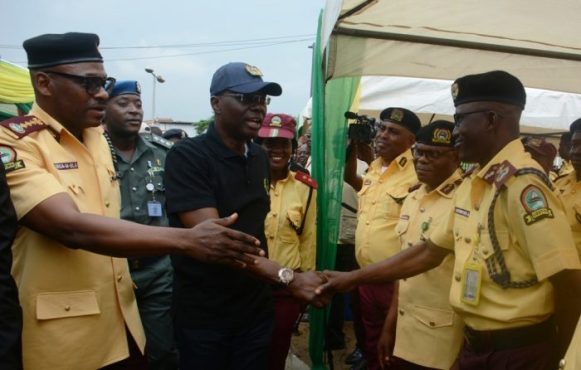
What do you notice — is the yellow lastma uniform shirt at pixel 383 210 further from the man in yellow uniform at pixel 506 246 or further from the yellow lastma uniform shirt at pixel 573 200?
the man in yellow uniform at pixel 506 246

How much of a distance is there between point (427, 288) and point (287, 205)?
4.27ft

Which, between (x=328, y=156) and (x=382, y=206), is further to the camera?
(x=382, y=206)

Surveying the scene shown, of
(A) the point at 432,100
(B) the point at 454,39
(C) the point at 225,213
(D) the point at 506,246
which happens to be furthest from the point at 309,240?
(A) the point at 432,100

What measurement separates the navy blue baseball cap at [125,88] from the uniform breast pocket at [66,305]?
2.11m

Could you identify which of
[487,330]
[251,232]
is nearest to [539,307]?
[487,330]

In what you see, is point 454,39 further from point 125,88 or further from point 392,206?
point 125,88

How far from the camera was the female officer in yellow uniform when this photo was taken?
388 centimetres

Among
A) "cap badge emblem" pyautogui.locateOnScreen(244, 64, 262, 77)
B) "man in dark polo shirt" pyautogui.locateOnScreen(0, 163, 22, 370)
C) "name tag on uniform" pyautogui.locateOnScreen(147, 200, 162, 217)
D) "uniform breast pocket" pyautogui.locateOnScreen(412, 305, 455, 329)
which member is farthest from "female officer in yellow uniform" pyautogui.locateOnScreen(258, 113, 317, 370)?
"man in dark polo shirt" pyautogui.locateOnScreen(0, 163, 22, 370)

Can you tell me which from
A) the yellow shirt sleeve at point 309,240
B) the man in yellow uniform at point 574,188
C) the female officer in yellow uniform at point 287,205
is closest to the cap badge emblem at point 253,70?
the female officer in yellow uniform at point 287,205

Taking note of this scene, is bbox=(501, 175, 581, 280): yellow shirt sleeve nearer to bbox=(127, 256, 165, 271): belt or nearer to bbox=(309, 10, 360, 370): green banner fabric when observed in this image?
bbox=(309, 10, 360, 370): green banner fabric

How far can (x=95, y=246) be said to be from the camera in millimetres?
1821

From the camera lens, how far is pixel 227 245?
1.94 metres

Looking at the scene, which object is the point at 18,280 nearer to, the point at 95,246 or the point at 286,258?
the point at 95,246

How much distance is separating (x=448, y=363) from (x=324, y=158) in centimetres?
141
